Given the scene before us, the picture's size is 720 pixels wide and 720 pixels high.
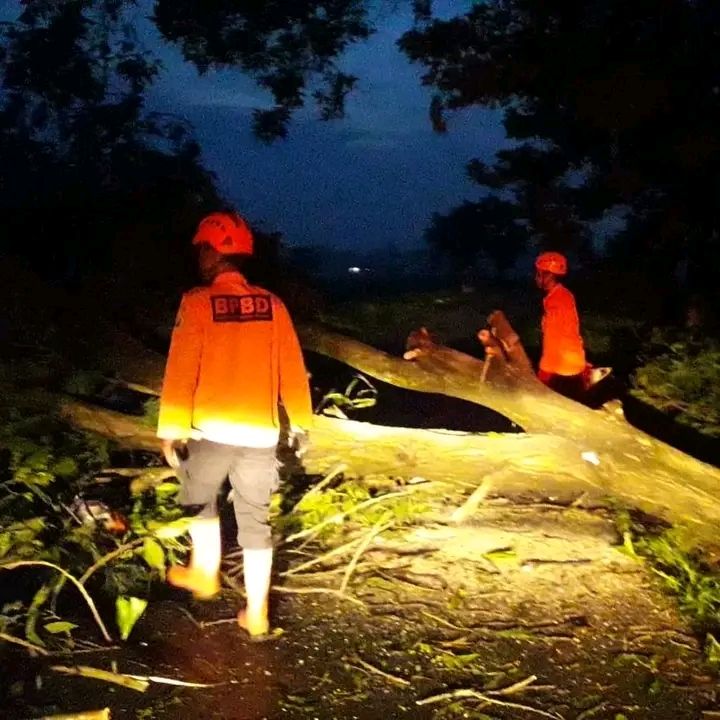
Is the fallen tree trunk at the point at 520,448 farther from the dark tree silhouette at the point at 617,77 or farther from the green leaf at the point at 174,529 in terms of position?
the dark tree silhouette at the point at 617,77

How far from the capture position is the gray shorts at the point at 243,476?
12.7 feet

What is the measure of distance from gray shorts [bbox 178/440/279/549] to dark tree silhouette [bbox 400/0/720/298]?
701 centimetres

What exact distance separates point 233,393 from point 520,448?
192 centimetres

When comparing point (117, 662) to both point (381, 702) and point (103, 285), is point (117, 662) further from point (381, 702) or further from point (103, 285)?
point (103, 285)

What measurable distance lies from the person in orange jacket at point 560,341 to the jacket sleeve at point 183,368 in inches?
137

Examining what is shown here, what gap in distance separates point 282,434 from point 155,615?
133 cm

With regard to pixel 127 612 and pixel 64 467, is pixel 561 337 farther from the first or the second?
pixel 127 612

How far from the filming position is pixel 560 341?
21.7 ft

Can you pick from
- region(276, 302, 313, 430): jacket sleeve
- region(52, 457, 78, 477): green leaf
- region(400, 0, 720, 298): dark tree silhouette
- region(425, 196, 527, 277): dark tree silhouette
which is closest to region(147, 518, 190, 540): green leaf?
region(276, 302, 313, 430): jacket sleeve

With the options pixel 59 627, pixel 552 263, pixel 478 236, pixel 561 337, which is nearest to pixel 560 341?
pixel 561 337

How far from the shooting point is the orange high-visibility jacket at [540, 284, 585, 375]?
260 inches

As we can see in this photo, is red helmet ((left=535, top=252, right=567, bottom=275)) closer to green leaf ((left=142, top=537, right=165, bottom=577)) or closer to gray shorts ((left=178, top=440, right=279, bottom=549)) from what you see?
gray shorts ((left=178, top=440, right=279, bottom=549))

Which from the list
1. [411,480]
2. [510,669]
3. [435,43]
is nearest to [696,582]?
[510,669]

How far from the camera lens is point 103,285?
237 inches
